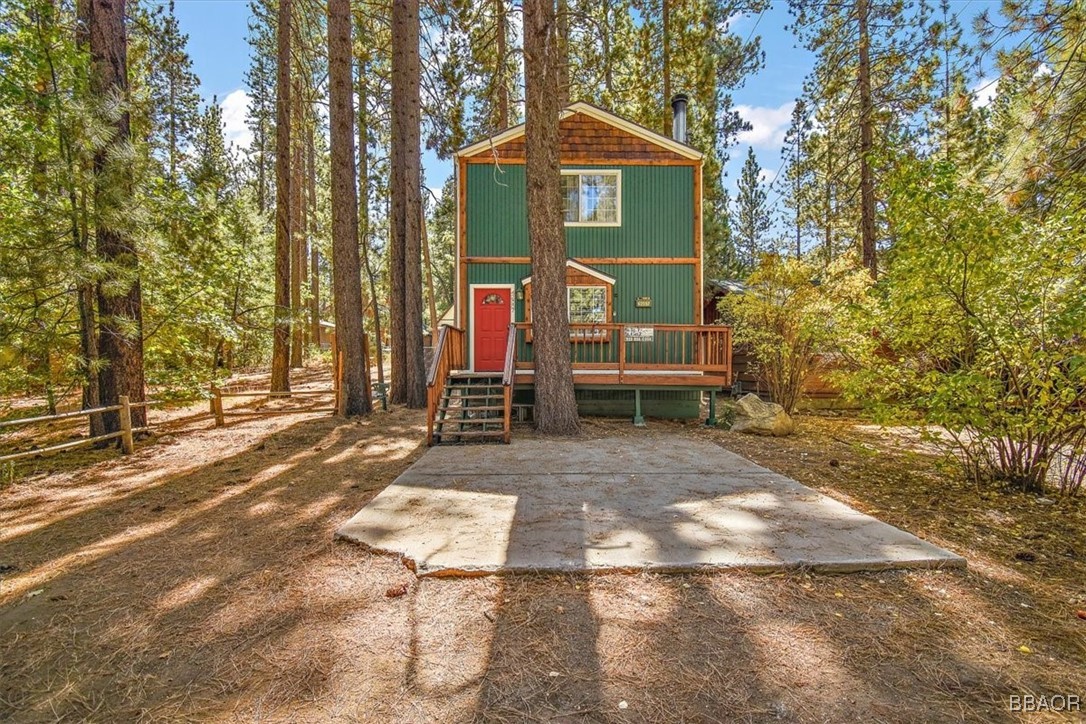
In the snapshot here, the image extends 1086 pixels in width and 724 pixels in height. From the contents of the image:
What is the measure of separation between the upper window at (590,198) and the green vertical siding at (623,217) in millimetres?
177

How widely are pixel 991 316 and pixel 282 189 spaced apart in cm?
1198

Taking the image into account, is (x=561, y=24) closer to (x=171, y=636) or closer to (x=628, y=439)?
(x=628, y=439)

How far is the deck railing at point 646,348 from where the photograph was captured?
8.45m

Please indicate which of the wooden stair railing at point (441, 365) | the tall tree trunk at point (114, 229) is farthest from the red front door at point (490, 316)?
the tall tree trunk at point (114, 229)

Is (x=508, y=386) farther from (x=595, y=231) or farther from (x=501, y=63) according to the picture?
(x=501, y=63)

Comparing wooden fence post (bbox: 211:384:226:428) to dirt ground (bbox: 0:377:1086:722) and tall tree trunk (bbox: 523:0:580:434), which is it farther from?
tall tree trunk (bbox: 523:0:580:434)

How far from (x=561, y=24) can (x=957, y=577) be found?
8.86m

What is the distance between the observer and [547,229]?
23.1ft

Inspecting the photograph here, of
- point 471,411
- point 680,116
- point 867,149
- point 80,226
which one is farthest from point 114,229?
point 867,149

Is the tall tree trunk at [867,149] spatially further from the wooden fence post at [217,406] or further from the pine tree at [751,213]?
the wooden fence post at [217,406]

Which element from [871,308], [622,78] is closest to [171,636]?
[871,308]

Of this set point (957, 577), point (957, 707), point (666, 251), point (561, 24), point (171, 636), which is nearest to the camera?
point (957, 707)

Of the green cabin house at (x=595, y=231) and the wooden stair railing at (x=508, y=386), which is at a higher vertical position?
the green cabin house at (x=595, y=231)

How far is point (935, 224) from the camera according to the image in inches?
167
